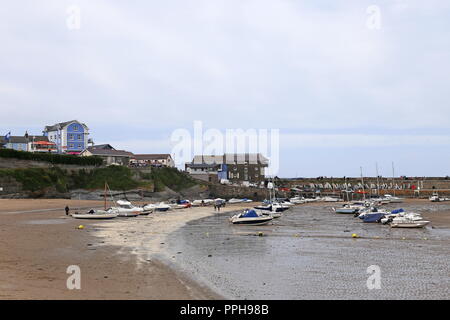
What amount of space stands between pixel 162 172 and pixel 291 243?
80044 mm

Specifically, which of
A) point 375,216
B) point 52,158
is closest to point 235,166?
point 52,158

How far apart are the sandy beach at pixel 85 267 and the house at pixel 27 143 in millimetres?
72348

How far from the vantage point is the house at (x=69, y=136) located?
115812mm

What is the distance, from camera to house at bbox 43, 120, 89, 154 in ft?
380

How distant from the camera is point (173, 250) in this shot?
2952 centimetres

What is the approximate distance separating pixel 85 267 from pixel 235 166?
443ft

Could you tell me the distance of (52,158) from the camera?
91000 millimetres

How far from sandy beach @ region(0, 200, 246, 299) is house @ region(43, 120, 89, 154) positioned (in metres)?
79.1

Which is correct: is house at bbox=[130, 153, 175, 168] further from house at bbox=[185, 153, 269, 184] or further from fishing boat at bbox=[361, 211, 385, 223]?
fishing boat at bbox=[361, 211, 385, 223]

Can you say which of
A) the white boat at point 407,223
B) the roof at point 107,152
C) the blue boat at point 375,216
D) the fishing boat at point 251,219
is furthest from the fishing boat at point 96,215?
the roof at point 107,152

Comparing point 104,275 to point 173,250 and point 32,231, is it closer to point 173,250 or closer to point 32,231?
point 173,250

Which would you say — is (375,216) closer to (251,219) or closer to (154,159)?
(251,219)

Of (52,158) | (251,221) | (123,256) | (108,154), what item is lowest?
(251,221)
